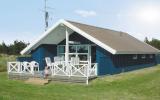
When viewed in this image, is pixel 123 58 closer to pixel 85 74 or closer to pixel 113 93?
pixel 85 74

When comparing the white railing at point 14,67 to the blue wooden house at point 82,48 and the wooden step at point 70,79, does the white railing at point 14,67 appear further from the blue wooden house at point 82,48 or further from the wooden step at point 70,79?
the wooden step at point 70,79

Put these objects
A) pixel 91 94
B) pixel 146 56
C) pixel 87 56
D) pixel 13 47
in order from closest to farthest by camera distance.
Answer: pixel 91 94 < pixel 87 56 < pixel 146 56 < pixel 13 47

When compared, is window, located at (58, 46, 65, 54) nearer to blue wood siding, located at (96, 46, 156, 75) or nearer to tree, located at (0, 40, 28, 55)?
blue wood siding, located at (96, 46, 156, 75)

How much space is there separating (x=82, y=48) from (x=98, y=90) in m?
8.50

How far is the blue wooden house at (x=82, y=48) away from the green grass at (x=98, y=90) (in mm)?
1928

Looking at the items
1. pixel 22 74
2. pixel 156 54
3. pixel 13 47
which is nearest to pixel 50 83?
pixel 22 74

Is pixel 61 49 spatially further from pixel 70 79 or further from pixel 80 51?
pixel 70 79

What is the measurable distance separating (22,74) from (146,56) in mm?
15564

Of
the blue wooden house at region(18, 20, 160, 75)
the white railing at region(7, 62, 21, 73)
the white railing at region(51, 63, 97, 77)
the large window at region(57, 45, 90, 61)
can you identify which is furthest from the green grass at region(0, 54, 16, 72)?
the white railing at region(51, 63, 97, 77)

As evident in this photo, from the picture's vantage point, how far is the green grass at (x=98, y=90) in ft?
54.8

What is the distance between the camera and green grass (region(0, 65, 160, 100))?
16703 mm

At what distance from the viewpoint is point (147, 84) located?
20641mm

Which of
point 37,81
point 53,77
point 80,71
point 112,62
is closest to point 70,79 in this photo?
point 80,71

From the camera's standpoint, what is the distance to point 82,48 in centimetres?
2780
